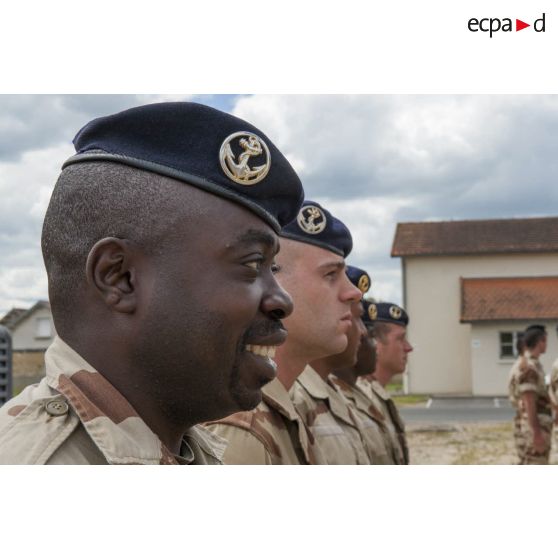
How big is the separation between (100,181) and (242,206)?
10.1 inches

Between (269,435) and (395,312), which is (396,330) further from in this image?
(269,435)

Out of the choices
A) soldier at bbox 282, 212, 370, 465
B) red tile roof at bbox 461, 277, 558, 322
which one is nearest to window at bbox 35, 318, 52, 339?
soldier at bbox 282, 212, 370, 465

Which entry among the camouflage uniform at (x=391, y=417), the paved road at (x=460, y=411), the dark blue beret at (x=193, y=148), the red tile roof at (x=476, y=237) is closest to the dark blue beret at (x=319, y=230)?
the dark blue beret at (x=193, y=148)

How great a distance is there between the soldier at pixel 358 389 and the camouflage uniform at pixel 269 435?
1461 mm

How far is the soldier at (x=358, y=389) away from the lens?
171 inches

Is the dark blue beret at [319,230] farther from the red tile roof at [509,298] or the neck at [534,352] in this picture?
the red tile roof at [509,298]

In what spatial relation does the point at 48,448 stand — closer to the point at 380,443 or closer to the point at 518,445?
the point at 380,443

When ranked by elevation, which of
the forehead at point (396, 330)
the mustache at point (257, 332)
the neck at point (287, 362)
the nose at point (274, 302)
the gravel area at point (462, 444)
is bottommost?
the gravel area at point (462, 444)

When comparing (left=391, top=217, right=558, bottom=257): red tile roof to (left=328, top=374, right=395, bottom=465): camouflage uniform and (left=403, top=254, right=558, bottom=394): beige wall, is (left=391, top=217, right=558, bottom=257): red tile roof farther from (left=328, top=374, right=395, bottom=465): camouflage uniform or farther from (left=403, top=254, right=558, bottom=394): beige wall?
(left=328, top=374, right=395, bottom=465): camouflage uniform

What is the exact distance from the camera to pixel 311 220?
10.5 feet

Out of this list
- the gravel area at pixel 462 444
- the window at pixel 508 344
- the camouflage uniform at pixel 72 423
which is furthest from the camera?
the window at pixel 508 344

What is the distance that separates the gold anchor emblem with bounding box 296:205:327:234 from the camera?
318 cm

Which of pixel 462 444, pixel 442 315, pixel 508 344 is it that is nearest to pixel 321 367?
pixel 462 444

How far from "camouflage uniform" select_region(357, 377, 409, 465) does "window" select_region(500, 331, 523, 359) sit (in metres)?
15.4
